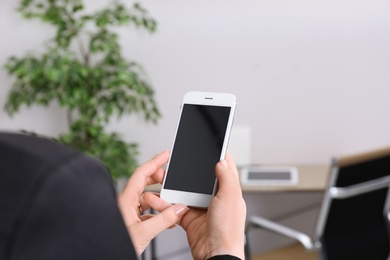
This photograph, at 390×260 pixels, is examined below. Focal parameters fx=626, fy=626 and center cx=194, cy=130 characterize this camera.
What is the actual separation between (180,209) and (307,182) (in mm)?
1797

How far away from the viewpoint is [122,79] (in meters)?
2.66

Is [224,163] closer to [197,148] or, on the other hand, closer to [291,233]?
[197,148]

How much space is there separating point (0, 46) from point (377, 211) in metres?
2.00

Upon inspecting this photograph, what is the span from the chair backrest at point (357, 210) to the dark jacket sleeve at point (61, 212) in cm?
165

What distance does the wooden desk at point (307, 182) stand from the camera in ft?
8.47

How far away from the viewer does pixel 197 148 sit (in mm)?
1110

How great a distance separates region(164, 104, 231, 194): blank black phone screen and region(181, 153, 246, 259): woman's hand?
0.10 m

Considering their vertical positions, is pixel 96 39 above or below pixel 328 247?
above

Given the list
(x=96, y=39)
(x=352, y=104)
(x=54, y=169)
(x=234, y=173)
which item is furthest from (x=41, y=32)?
(x=54, y=169)

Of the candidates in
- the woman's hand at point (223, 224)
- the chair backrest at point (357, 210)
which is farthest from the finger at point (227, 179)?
the chair backrest at point (357, 210)

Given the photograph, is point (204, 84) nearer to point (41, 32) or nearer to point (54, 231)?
point (41, 32)

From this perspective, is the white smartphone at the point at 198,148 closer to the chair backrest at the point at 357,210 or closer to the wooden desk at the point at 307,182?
the chair backrest at the point at 357,210

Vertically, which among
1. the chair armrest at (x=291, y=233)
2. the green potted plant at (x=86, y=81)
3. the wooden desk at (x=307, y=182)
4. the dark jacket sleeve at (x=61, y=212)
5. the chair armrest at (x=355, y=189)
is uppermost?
the dark jacket sleeve at (x=61, y=212)

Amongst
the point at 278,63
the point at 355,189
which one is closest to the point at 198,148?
the point at 355,189
